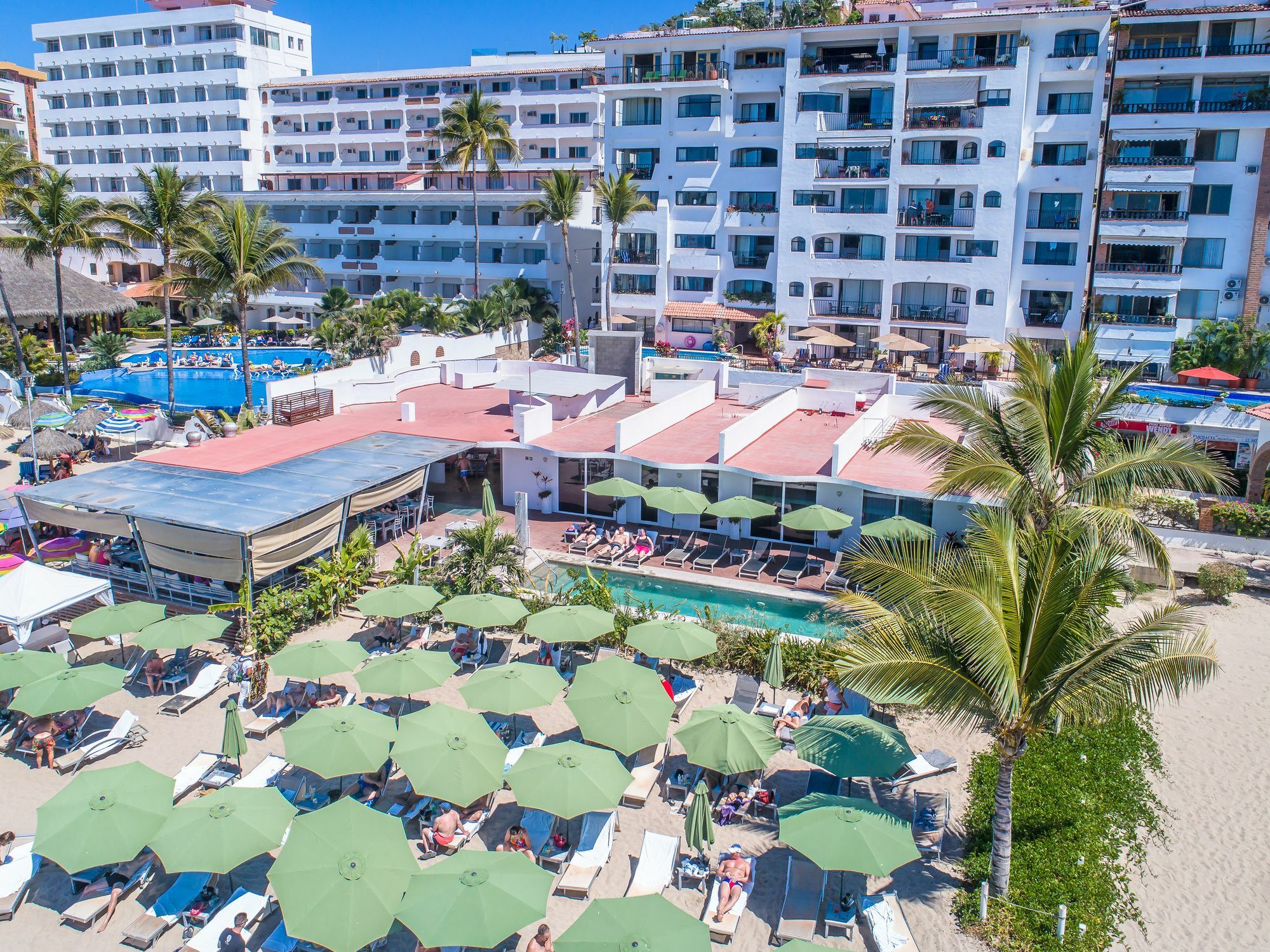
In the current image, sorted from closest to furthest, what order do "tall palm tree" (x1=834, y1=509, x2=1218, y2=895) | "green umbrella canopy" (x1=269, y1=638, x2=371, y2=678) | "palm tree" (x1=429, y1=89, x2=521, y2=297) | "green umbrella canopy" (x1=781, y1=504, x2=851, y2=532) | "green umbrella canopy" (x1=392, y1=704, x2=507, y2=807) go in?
"tall palm tree" (x1=834, y1=509, x2=1218, y2=895) → "green umbrella canopy" (x1=392, y1=704, x2=507, y2=807) → "green umbrella canopy" (x1=269, y1=638, x2=371, y2=678) → "green umbrella canopy" (x1=781, y1=504, x2=851, y2=532) → "palm tree" (x1=429, y1=89, x2=521, y2=297)

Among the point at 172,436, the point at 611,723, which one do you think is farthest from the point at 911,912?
the point at 172,436

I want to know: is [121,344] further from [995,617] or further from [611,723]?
[995,617]

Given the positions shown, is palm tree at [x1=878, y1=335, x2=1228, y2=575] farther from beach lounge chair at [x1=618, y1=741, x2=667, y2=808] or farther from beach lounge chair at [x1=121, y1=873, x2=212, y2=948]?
beach lounge chair at [x1=121, y1=873, x2=212, y2=948]

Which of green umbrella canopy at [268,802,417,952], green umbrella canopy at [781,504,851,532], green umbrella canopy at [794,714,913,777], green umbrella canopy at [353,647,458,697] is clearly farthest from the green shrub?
green umbrella canopy at [268,802,417,952]

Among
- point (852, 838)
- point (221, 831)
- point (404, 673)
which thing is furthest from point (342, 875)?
point (852, 838)

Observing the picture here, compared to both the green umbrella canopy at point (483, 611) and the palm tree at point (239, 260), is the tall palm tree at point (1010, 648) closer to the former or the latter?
the green umbrella canopy at point (483, 611)
